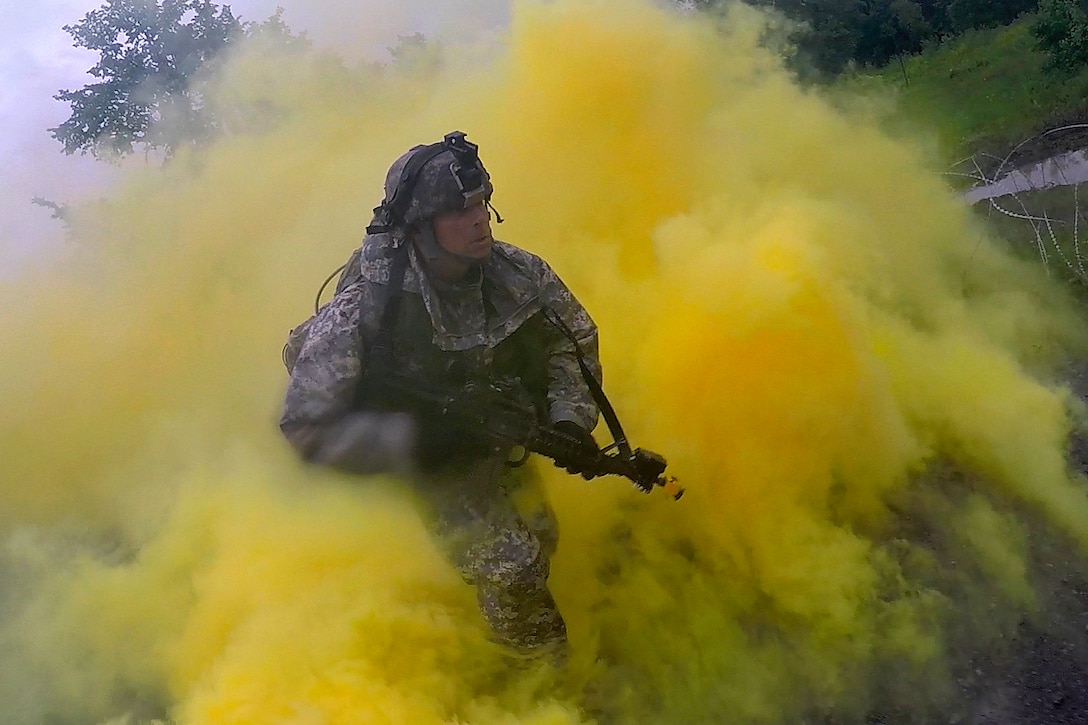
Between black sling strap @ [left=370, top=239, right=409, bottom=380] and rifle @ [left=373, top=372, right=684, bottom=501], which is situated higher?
black sling strap @ [left=370, top=239, right=409, bottom=380]

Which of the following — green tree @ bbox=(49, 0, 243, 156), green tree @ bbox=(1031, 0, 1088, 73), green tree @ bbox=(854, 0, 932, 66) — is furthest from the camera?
green tree @ bbox=(854, 0, 932, 66)

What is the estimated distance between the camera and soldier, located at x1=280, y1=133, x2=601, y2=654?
2.95 meters

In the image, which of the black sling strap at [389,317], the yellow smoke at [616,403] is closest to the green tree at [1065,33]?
the yellow smoke at [616,403]

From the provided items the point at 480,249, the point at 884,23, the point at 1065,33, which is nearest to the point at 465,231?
the point at 480,249

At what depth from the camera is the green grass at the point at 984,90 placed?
1068 centimetres

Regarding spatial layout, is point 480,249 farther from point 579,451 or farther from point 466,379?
point 579,451

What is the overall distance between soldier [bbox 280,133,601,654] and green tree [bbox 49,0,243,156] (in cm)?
1228

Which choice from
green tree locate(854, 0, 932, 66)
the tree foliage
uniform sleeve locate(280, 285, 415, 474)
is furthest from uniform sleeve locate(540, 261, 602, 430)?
green tree locate(854, 0, 932, 66)

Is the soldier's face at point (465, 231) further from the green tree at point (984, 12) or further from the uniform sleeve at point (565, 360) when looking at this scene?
the green tree at point (984, 12)

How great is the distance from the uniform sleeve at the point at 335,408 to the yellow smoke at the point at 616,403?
58cm

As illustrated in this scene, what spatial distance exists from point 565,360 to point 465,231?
0.79 metres

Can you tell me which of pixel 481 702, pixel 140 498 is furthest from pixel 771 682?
pixel 140 498

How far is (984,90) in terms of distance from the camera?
12.9 m

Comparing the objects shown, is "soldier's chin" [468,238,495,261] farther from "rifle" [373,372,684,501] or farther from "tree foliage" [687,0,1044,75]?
"tree foliage" [687,0,1044,75]
